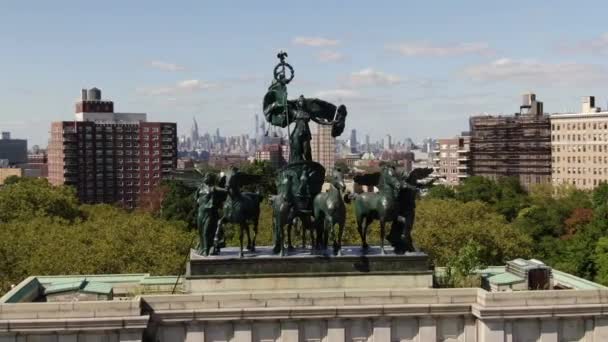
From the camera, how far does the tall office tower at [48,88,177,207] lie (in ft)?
472

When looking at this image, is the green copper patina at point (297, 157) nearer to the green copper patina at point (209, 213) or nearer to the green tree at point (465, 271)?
the green copper patina at point (209, 213)

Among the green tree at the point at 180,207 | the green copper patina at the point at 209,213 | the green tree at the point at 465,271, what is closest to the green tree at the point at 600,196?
the green tree at the point at 180,207

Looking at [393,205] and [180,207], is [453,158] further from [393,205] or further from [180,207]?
[393,205]

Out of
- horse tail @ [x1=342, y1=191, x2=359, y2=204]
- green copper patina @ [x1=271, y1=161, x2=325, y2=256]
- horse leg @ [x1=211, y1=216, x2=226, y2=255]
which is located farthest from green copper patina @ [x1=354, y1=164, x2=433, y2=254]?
horse leg @ [x1=211, y1=216, x2=226, y2=255]

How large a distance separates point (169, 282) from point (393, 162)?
934cm

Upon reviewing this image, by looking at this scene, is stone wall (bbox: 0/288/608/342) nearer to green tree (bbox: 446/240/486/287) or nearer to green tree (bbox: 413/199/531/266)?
green tree (bbox: 446/240/486/287)

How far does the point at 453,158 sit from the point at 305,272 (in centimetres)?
14973

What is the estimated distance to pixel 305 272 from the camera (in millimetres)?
26828

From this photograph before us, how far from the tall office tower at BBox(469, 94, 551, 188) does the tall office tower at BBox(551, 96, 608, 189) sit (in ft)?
5.35

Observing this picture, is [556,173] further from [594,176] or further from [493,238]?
[493,238]

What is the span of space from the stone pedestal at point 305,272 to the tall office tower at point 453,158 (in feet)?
449

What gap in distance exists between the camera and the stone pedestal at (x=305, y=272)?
26438mm

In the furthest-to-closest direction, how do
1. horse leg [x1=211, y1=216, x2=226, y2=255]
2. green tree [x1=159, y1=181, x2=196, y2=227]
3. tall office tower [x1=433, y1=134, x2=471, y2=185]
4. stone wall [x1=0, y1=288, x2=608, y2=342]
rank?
tall office tower [x1=433, y1=134, x2=471, y2=185], green tree [x1=159, y1=181, x2=196, y2=227], horse leg [x1=211, y1=216, x2=226, y2=255], stone wall [x1=0, y1=288, x2=608, y2=342]

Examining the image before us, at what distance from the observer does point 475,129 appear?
6107 inches
